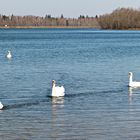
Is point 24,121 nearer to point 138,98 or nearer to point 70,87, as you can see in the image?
point 138,98

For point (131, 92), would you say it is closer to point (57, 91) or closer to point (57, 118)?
point (57, 91)

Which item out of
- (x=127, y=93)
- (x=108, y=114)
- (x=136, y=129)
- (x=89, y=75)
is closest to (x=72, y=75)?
(x=89, y=75)

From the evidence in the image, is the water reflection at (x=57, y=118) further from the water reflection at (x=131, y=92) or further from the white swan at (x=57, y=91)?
the water reflection at (x=131, y=92)

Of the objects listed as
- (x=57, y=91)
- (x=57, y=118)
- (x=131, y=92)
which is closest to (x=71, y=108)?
(x=57, y=118)

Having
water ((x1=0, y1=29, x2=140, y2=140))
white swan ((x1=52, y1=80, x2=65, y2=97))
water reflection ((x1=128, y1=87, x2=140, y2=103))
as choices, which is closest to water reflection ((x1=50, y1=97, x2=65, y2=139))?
water ((x1=0, y1=29, x2=140, y2=140))

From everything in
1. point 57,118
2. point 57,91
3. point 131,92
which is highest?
point 57,91

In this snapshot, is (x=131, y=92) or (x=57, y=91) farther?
(x=131, y=92)

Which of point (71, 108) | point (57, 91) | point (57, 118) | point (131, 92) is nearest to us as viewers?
point (57, 118)

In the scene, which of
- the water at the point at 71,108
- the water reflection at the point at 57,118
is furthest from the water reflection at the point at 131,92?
the water reflection at the point at 57,118

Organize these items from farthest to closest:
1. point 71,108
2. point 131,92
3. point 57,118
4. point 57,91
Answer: point 131,92, point 57,91, point 71,108, point 57,118

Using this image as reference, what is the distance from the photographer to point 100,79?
36.2 m

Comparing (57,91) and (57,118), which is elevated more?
(57,91)

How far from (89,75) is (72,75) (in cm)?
117

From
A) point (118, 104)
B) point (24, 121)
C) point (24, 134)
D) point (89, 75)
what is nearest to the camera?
point (24, 134)
